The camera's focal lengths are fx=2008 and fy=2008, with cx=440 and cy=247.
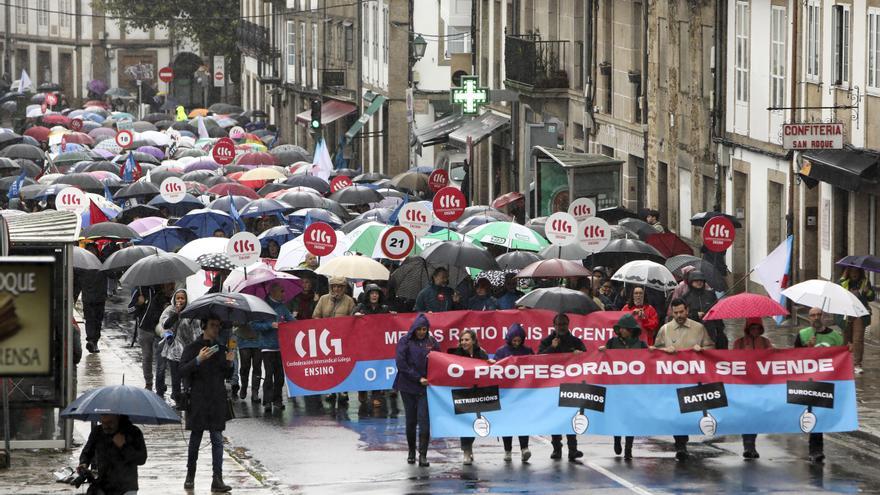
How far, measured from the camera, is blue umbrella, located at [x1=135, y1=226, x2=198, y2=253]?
30500mm

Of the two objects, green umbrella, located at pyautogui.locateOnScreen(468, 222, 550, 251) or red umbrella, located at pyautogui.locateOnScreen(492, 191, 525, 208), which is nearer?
green umbrella, located at pyautogui.locateOnScreen(468, 222, 550, 251)

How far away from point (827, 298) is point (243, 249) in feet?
26.4

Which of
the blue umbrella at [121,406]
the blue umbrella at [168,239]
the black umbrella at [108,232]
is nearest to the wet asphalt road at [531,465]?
the blue umbrella at [121,406]

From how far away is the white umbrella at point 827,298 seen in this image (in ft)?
64.4

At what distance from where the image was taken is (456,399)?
18.2 metres

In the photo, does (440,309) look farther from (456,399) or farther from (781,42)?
(781,42)

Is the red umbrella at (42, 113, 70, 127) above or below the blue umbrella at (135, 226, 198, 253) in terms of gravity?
above

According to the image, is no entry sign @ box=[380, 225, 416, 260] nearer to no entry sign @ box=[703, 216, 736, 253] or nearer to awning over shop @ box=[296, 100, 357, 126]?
no entry sign @ box=[703, 216, 736, 253]

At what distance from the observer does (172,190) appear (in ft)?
115

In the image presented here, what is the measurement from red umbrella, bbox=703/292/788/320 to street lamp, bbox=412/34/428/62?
3273 centimetres

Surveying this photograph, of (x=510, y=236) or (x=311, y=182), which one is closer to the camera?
(x=510, y=236)

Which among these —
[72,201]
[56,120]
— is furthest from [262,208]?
[56,120]

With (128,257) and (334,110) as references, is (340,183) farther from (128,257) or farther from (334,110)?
(334,110)

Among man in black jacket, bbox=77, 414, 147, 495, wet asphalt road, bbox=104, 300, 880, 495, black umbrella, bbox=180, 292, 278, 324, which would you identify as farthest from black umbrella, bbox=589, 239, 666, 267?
man in black jacket, bbox=77, 414, 147, 495
